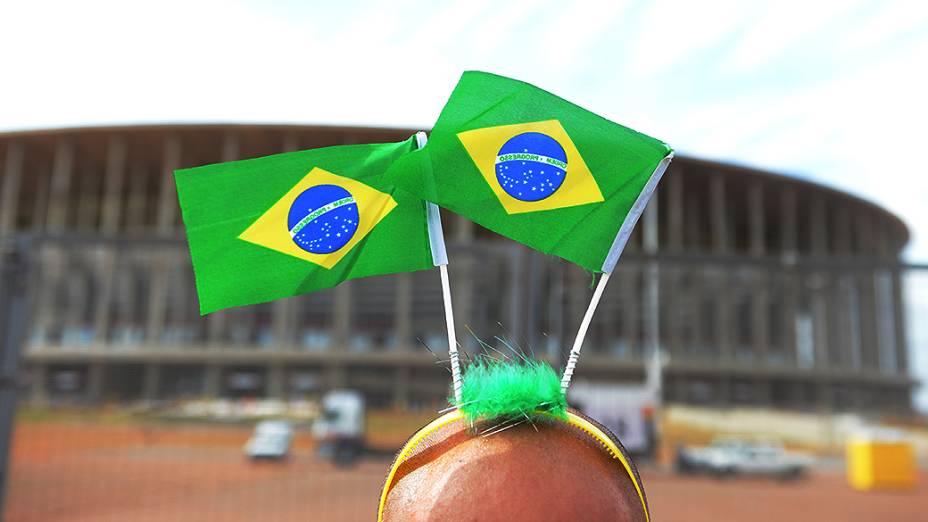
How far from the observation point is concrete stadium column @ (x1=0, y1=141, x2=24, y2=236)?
1416 inches

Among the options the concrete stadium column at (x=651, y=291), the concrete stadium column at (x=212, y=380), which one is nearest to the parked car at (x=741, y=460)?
the concrete stadium column at (x=651, y=291)

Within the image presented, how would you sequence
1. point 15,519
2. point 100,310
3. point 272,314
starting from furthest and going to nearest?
1. point 272,314
2. point 100,310
3. point 15,519

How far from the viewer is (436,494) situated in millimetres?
1688

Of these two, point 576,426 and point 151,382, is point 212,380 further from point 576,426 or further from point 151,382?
point 576,426

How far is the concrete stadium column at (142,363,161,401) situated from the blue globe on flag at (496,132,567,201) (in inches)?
277

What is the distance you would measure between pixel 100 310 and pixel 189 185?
1305 centimetres

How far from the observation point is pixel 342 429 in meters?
7.71

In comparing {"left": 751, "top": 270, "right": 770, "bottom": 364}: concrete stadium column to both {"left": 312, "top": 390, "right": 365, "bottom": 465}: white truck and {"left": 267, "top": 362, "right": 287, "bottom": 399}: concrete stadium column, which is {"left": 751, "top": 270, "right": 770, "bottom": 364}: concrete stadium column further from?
{"left": 267, "top": 362, "right": 287, "bottom": 399}: concrete stadium column

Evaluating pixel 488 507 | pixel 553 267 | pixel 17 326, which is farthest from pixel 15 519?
pixel 488 507

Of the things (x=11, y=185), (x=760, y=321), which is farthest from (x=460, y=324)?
(x=11, y=185)

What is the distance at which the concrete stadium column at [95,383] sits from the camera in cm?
757

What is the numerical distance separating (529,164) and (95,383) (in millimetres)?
7577

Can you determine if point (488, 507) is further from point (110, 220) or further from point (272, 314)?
point (110, 220)

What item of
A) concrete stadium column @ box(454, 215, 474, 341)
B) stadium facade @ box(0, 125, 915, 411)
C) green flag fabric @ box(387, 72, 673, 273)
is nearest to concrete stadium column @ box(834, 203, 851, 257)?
stadium facade @ box(0, 125, 915, 411)
